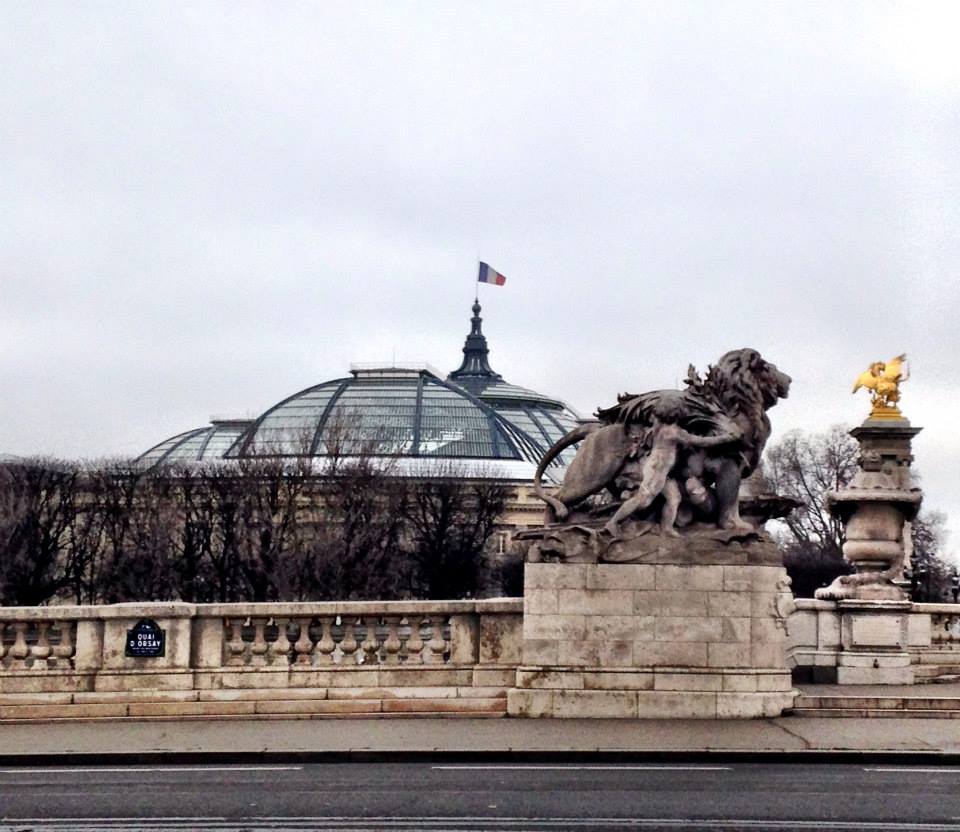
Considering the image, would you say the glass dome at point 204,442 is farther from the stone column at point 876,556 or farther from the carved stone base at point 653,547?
the carved stone base at point 653,547

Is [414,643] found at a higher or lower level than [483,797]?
higher

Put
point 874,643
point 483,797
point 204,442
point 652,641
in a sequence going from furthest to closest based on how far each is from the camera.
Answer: point 204,442 < point 874,643 < point 652,641 < point 483,797

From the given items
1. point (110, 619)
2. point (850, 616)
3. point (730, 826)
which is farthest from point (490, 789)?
point (850, 616)

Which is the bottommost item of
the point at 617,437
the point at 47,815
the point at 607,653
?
the point at 47,815

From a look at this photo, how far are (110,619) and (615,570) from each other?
192 inches

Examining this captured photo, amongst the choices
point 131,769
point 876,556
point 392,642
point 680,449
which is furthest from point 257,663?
point 876,556

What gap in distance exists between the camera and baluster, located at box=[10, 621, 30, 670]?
61.1 feet

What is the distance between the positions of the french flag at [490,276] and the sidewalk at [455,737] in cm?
11405

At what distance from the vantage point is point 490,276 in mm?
132750

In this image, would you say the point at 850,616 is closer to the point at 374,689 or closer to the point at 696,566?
the point at 696,566

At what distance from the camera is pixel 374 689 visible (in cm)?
1841

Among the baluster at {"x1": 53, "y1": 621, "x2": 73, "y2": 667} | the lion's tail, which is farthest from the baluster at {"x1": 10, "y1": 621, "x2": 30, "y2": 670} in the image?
the lion's tail

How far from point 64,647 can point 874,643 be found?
34.7 ft

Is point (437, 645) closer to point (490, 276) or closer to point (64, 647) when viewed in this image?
point (64, 647)
